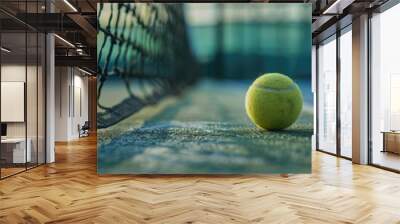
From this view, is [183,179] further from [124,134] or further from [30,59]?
[30,59]

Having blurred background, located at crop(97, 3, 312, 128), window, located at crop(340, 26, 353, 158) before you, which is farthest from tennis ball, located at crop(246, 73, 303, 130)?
window, located at crop(340, 26, 353, 158)

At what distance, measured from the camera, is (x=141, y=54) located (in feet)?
20.0

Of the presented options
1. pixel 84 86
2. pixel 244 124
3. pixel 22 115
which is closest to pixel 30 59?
pixel 22 115

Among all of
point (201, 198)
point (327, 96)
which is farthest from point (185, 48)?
point (327, 96)

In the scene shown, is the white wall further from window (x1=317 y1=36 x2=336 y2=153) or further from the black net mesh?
window (x1=317 y1=36 x2=336 y2=153)

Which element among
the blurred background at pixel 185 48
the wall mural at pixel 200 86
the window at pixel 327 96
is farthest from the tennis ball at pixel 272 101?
the window at pixel 327 96

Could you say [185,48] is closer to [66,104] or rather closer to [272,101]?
[272,101]

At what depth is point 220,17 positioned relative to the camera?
6152 mm

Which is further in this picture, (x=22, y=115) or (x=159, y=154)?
(x=22, y=115)

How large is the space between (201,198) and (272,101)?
210 centimetres

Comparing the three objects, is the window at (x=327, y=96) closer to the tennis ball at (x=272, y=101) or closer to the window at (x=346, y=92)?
the window at (x=346, y=92)

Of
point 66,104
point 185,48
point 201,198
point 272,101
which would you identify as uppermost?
point 185,48

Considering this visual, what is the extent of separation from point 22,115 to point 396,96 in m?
6.92

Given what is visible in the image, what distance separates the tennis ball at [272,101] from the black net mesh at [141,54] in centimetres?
106
